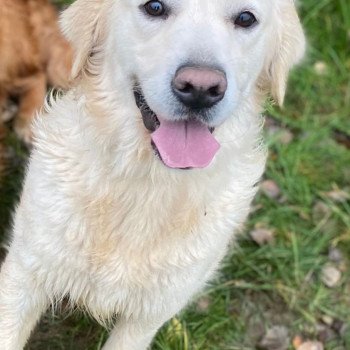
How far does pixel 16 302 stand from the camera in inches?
110

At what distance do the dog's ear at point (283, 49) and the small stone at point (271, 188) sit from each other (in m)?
1.23

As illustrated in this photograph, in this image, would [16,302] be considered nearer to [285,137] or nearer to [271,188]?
[271,188]

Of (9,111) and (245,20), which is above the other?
(245,20)

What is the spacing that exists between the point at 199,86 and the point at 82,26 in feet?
1.76

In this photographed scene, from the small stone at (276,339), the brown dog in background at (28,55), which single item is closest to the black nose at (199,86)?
the brown dog in background at (28,55)

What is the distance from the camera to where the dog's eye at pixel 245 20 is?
233 centimetres

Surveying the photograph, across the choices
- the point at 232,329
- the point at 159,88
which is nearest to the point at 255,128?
the point at 159,88

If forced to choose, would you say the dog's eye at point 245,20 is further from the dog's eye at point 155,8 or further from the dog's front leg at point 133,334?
the dog's front leg at point 133,334

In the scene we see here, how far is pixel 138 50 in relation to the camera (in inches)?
89.7

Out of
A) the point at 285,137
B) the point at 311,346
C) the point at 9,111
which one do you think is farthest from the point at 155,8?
the point at 285,137

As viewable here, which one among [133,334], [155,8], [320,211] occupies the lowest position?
[320,211]

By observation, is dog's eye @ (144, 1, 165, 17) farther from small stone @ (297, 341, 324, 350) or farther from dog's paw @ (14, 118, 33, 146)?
small stone @ (297, 341, 324, 350)

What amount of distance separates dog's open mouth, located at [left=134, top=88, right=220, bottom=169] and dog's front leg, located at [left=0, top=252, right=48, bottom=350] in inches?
29.5

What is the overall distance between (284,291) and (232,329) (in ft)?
1.04
